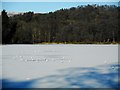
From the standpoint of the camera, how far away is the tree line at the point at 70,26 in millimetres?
39500

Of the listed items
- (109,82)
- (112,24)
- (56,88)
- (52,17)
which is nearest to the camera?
(56,88)

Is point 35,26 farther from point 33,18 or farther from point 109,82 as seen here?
point 109,82

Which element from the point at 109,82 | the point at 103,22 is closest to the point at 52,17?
the point at 103,22

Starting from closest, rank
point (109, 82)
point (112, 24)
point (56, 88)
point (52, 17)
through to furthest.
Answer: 1. point (56, 88)
2. point (109, 82)
3. point (112, 24)
4. point (52, 17)

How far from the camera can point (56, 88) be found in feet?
11.2

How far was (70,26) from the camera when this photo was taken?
4609 cm

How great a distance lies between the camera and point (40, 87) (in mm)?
3488

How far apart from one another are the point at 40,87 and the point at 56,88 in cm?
24

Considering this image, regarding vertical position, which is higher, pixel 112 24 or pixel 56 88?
pixel 112 24

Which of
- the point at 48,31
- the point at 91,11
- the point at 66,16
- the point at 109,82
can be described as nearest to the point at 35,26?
the point at 48,31

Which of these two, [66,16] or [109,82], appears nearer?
[109,82]

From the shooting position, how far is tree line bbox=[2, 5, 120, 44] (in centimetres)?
3950

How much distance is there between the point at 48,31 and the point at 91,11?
985 cm

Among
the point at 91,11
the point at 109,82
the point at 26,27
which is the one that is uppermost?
the point at 91,11
